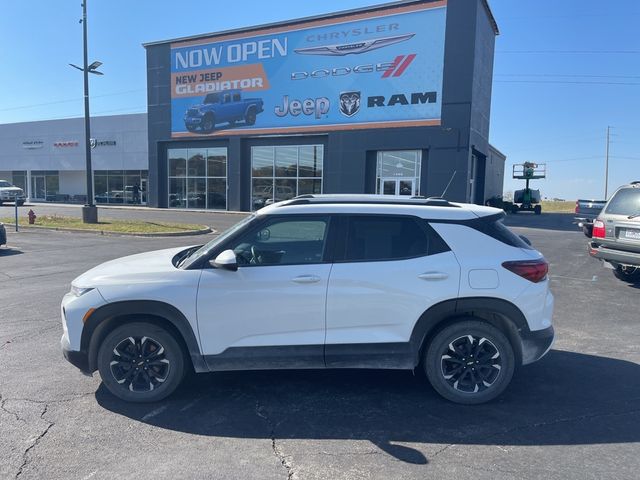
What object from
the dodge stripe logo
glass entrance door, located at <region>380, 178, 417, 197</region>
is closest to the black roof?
the dodge stripe logo

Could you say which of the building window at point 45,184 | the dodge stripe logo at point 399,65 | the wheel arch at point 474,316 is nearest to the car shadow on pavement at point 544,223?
the dodge stripe logo at point 399,65

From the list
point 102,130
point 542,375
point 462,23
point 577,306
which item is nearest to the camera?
point 542,375

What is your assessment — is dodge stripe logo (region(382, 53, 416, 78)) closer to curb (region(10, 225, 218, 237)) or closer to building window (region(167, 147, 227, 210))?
building window (region(167, 147, 227, 210))

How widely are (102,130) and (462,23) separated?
30.9 meters

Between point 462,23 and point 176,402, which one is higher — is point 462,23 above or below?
above

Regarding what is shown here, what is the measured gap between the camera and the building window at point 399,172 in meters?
27.6

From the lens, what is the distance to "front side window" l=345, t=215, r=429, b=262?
3967 mm

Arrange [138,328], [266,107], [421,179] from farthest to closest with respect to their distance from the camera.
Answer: [266,107] → [421,179] → [138,328]

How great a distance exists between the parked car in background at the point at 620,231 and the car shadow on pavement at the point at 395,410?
4341mm

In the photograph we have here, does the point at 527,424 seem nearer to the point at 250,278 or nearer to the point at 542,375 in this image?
the point at 542,375

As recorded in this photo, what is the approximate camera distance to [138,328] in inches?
154

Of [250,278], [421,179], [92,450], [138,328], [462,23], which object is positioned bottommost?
[92,450]

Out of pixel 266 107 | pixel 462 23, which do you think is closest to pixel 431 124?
pixel 462 23

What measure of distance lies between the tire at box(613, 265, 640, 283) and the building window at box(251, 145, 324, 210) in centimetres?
2199
